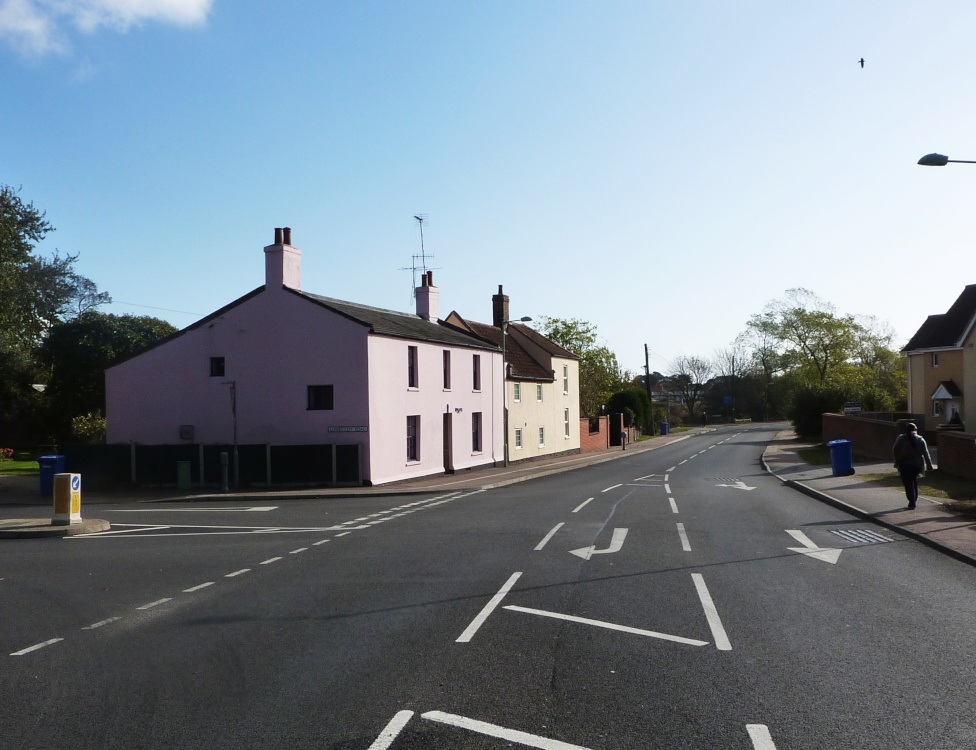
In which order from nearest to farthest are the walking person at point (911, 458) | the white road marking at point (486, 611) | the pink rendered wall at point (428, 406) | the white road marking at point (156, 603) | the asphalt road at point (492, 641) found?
the asphalt road at point (492, 641)
the white road marking at point (486, 611)
the white road marking at point (156, 603)
the walking person at point (911, 458)
the pink rendered wall at point (428, 406)

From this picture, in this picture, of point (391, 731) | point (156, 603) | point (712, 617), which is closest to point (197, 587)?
point (156, 603)

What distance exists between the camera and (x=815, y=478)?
91.1 feet

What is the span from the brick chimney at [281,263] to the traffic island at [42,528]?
13.5 meters

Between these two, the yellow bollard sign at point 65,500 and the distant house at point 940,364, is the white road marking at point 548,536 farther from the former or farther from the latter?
the distant house at point 940,364

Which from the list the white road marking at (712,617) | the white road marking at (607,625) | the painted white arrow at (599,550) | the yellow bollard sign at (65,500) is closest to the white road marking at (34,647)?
the white road marking at (607,625)

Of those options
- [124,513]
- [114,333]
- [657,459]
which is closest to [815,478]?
[657,459]

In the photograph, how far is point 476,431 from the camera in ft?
126

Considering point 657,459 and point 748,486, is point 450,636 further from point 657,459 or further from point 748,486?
point 657,459

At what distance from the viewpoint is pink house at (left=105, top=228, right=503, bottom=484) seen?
95.1ft

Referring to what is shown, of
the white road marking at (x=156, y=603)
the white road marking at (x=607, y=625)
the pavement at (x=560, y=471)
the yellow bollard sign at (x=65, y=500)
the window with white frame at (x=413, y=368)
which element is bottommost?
the pavement at (x=560, y=471)

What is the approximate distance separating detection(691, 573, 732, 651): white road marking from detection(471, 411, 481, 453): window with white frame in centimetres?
2709

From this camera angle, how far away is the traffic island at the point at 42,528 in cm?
1700

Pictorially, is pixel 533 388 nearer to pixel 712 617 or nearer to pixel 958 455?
pixel 958 455

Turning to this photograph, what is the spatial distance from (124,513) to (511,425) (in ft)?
80.1
